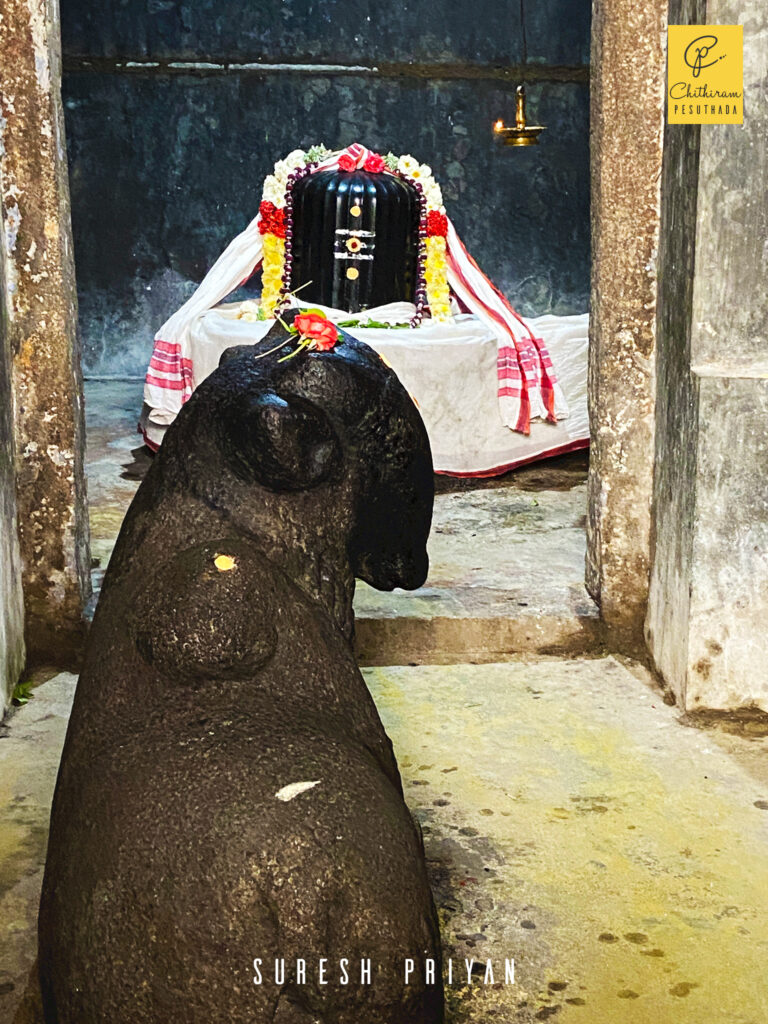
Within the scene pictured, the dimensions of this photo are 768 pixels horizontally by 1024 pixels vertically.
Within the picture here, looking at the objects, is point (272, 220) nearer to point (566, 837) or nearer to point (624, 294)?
point (624, 294)

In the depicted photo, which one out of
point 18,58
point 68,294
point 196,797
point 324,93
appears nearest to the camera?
point 196,797

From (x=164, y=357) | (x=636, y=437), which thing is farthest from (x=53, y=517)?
(x=164, y=357)

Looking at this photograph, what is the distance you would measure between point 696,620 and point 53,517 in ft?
7.28

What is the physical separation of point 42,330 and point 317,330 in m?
2.21

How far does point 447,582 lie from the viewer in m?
4.92

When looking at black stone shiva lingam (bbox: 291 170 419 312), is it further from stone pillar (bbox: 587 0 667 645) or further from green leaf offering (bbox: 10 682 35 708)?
green leaf offering (bbox: 10 682 35 708)

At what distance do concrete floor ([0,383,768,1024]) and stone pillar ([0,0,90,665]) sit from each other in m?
0.35

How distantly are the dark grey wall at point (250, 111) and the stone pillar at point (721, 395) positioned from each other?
7.41 meters

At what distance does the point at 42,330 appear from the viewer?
13.6 feet

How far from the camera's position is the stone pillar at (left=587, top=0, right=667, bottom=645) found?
4.09 m

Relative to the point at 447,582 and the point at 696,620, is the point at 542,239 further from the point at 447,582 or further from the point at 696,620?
the point at 696,620

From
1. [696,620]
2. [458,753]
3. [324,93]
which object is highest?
[324,93]

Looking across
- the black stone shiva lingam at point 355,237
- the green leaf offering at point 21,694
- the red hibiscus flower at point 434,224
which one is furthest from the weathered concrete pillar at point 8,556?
the red hibiscus flower at point 434,224

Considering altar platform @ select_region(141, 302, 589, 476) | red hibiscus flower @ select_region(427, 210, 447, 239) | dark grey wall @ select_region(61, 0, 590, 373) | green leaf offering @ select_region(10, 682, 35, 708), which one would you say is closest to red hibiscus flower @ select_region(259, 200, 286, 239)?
altar platform @ select_region(141, 302, 589, 476)
